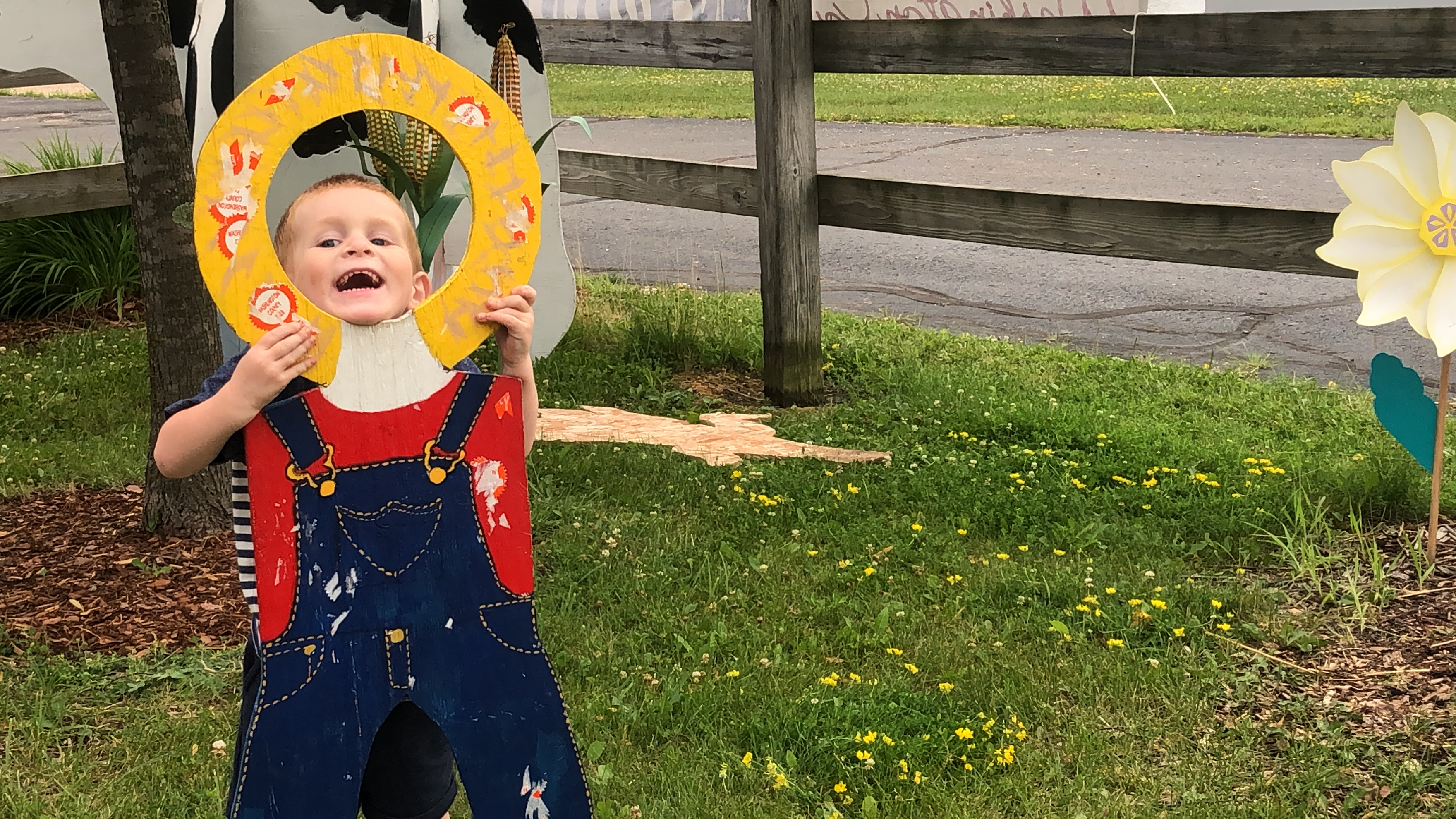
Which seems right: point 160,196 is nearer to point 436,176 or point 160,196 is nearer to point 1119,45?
point 436,176

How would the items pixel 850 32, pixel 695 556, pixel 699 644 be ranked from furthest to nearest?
1. pixel 850 32
2. pixel 695 556
3. pixel 699 644

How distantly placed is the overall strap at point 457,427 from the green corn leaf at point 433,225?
57 cm

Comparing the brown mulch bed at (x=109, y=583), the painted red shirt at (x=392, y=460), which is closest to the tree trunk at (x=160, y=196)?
the brown mulch bed at (x=109, y=583)

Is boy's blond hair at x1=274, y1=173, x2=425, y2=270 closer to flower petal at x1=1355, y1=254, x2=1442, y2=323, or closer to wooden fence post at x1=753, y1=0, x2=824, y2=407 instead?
flower petal at x1=1355, y1=254, x2=1442, y2=323

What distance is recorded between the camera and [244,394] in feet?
5.82

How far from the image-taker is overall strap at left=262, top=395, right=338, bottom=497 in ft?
5.90

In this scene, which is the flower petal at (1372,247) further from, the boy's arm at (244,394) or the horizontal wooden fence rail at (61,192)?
the horizontal wooden fence rail at (61,192)

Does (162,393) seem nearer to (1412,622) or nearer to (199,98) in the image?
(199,98)

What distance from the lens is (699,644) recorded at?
331 centimetres

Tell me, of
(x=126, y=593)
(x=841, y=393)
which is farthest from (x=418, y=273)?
(x=841, y=393)

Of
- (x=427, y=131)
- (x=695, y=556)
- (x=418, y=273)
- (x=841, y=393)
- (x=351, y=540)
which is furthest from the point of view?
(x=841, y=393)

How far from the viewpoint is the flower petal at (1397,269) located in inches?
132

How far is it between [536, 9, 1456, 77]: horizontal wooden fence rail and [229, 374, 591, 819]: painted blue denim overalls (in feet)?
10.2

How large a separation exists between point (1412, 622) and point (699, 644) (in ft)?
5.73
